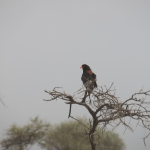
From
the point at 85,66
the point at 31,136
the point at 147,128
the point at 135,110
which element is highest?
the point at 31,136

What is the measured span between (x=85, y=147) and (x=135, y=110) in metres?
11.1

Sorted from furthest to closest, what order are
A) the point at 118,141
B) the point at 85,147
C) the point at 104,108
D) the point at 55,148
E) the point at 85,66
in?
the point at 118,141, the point at 55,148, the point at 85,147, the point at 85,66, the point at 104,108

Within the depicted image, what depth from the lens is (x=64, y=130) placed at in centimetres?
1391

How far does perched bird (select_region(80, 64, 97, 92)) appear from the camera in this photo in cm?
315

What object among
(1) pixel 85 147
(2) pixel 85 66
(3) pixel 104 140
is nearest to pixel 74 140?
(1) pixel 85 147

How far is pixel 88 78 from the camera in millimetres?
3359

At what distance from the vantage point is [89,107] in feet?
8.52

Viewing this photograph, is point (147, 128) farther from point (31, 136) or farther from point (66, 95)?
point (31, 136)

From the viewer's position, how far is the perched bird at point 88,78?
315 centimetres

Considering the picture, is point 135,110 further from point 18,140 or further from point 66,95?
point 18,140

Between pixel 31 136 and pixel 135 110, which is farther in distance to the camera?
pixel 31 136

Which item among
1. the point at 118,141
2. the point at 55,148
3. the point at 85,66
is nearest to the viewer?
the point at 85,66

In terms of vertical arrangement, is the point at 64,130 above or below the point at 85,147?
above

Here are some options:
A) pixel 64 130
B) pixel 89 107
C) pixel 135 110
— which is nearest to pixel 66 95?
pixel 89 107
